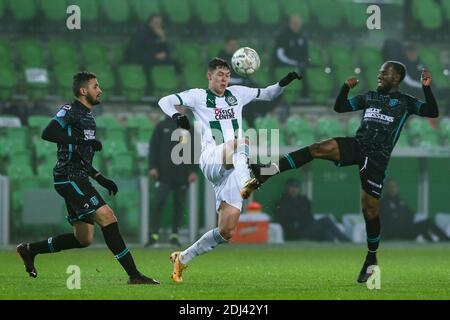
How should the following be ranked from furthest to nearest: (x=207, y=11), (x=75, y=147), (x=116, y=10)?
(x=207, y=11) → (x=116, y=10) → (x=75, y=147)

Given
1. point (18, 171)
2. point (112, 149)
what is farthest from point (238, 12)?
point (18, 171)

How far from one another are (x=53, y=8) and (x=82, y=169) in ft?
34.1

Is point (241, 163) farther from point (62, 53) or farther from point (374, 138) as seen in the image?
point (62, 53)

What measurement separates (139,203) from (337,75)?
18.0ft

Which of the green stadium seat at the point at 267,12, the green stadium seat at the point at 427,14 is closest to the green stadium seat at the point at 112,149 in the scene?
the green stadium seat at the point at 267,12

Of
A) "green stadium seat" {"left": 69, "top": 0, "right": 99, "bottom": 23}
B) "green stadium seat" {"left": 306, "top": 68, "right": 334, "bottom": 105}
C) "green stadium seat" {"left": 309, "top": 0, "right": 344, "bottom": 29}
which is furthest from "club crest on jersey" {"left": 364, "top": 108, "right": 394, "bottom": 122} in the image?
"green stadium seat" {"left": 309, "top": 0, "right": 344, "bottom": 29}

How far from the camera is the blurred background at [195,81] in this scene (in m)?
17.1

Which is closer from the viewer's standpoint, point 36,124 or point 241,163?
point 241,163

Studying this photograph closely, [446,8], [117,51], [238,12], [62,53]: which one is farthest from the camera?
[446,8]

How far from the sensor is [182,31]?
21.2 meters

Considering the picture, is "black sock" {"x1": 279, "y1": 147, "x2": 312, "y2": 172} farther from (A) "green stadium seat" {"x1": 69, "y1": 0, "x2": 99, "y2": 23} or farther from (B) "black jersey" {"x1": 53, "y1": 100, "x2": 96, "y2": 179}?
(A) "green stadium seat" {"x1": 69, "y1": 0, "x2": 99, "y2": 23}

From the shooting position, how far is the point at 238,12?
845 inches
